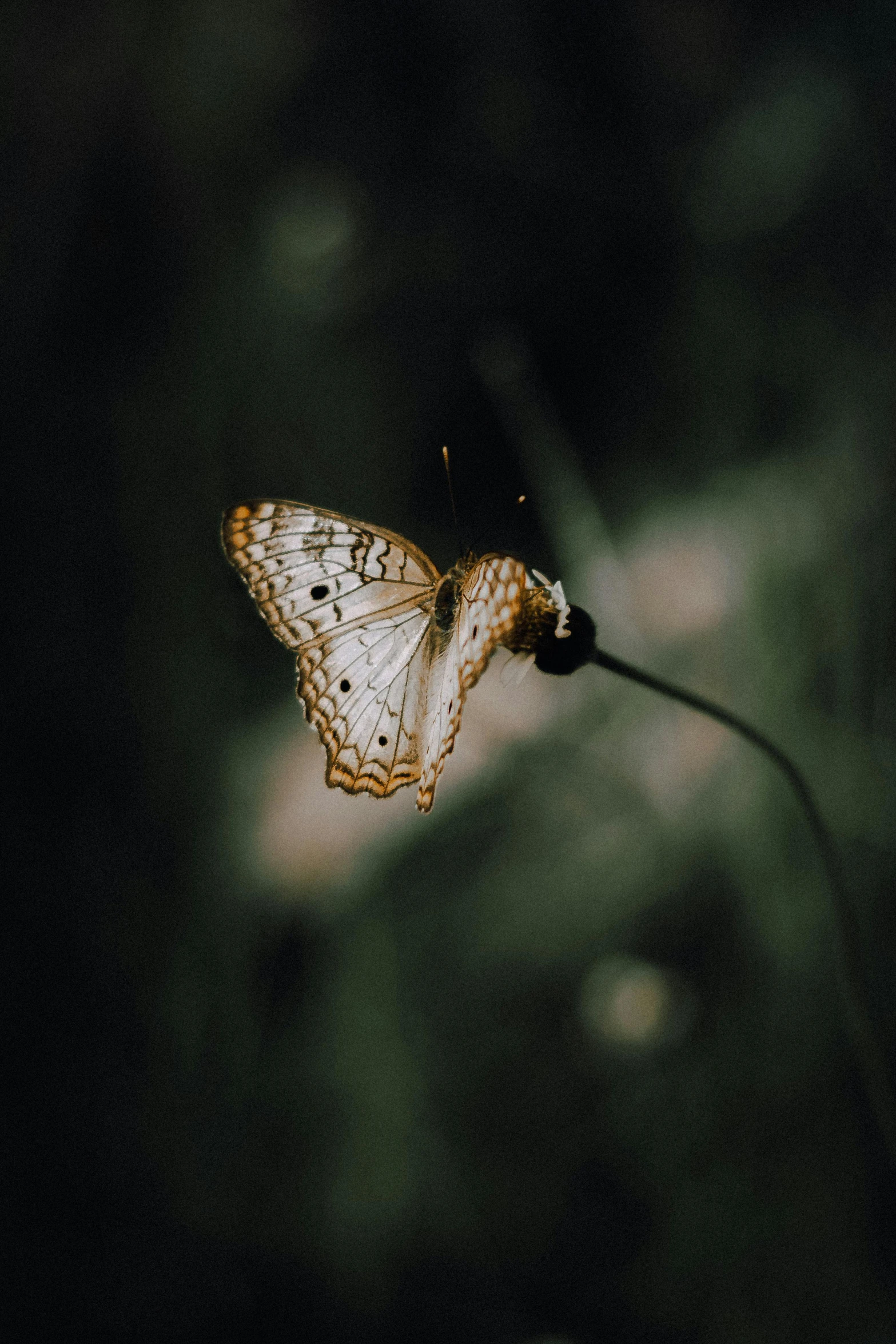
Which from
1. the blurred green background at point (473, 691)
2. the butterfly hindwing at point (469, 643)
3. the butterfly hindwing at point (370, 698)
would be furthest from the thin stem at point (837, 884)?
the blurred green background at point (473, 691)

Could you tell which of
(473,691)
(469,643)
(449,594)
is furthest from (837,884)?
(473,691)

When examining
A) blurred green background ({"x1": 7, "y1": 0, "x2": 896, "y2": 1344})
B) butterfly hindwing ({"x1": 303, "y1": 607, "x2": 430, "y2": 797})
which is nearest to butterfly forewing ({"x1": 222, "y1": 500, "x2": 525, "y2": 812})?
butterfly hindwing ({"x1": 303, "y1": 607, "x2": 430, "y2": 797})

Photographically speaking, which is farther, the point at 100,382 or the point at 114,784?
the point at 100,382

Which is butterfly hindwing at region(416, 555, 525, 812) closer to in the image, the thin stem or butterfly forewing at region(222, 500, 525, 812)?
butterfly forewing at region(222, 500, 525, 812)

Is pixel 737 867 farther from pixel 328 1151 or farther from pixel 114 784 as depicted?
pixel 114 784

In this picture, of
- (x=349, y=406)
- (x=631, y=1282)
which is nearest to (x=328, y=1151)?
(x=631, y=1282)

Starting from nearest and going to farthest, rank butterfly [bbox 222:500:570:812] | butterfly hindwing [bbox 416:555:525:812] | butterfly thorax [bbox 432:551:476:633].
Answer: butterfly hindwing [bbox 416:555:525:812] → butterfly [bbox 222:500:570:812] → butterfly thorax [bbox 432:551:476:633]

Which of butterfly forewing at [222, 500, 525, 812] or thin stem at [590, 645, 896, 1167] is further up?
butterfly forewing at [222, 500, 525, 812]
